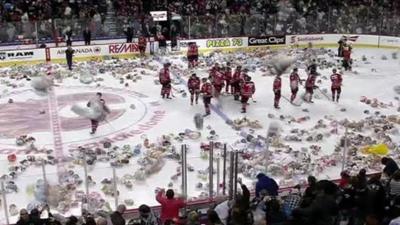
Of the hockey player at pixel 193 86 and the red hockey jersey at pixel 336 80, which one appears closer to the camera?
the hockey player at pixel 193 86

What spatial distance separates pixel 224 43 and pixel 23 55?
6529 millimetres

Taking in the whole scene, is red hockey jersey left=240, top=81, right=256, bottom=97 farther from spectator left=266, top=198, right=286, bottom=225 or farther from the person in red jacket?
spectator left=266, top=198, right=286, bottom=225

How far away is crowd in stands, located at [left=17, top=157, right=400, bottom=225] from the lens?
629cm

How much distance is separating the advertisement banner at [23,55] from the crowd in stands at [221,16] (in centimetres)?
79

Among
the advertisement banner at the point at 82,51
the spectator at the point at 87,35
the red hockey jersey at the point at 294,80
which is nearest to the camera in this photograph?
the red hockey jersey at the point at 294,80

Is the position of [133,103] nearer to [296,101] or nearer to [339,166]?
[296,101]

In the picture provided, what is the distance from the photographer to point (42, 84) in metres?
16.6

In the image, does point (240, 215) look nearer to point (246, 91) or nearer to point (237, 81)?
point (246, 91)

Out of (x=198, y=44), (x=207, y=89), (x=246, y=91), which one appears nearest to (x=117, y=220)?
(x=207, y=89)

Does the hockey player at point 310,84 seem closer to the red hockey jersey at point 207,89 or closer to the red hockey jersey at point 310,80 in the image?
the red hockey jersey at point 310,80

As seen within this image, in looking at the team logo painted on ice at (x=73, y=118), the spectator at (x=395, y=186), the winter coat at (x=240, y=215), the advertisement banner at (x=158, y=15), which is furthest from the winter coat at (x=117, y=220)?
the advertisement banner at (x=158, y=15)

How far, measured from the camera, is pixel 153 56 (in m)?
20.5

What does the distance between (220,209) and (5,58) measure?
Result: 45.9 feet

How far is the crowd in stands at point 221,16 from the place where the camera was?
2091 centimetres
